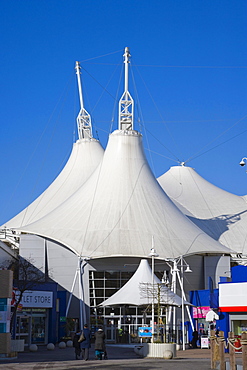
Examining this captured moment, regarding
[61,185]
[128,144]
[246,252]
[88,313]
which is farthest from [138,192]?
[246,252]

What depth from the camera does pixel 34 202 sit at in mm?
63438

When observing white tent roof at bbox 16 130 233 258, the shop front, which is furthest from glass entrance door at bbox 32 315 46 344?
white tent roof at bbox 16 130 233 258

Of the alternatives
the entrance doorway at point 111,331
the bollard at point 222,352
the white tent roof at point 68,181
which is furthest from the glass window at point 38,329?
the white tent roof at point 68,181

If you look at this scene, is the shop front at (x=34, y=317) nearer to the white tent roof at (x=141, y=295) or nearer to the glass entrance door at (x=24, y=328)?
the glass entrance door at (x=24, y=328)

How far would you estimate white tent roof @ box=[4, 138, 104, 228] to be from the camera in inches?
2402

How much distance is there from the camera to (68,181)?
62.1 metres

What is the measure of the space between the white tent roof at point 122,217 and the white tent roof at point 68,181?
1016cm

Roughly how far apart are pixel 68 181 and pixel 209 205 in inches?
635

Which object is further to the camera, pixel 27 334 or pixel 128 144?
pixel 128 144

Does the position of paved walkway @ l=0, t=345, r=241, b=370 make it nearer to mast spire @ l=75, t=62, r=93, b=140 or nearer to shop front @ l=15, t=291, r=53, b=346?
shop front @ l=15, t=291, r=53, b=346

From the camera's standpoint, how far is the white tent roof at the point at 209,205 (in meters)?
64.1

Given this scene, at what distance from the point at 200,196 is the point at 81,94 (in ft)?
56.8

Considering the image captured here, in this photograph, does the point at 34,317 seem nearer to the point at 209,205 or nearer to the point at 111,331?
the point at 111,331

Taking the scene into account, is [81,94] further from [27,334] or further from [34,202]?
[27,334]
